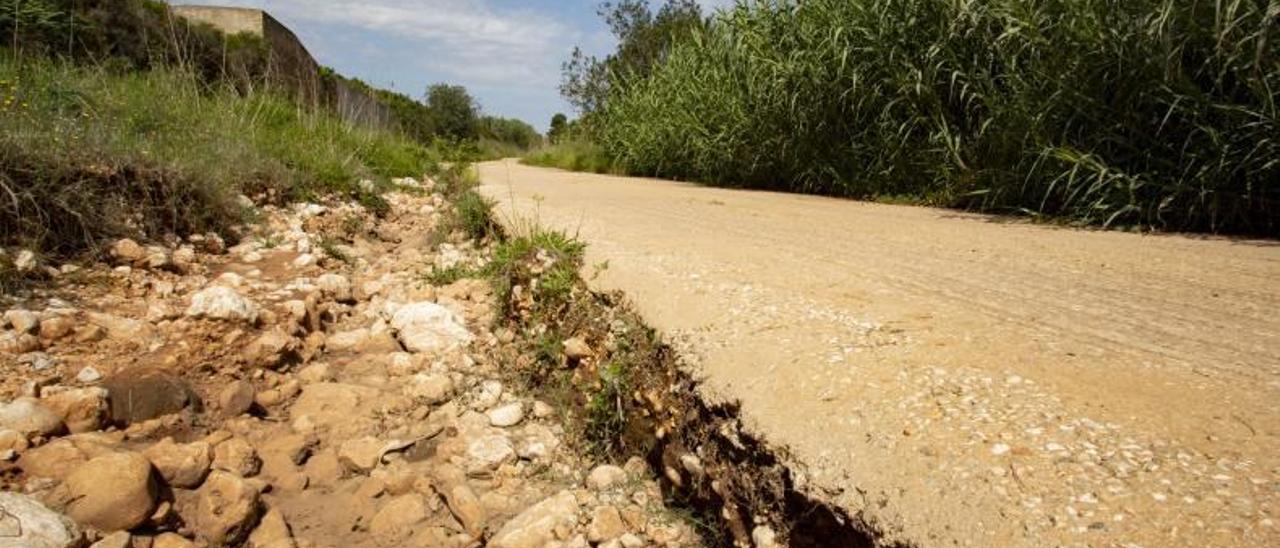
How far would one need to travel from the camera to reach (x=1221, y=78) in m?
3.36

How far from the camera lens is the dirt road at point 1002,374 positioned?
1.03 metres

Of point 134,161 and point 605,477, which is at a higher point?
point 134,161

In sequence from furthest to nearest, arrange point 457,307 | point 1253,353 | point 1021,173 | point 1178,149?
1. point 1021,173
2. point 1178,149
3. point 457,307
4. point 1253,353

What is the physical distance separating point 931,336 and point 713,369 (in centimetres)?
50

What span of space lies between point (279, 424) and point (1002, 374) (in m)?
1.71

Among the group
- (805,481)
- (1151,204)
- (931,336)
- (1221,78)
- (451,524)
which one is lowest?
(451,524)

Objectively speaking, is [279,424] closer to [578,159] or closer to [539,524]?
[539,524]

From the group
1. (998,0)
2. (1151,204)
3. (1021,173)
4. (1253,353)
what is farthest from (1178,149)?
(1253,353)

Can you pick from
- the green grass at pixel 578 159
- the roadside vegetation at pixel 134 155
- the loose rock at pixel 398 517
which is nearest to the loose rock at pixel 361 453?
the loose rock at pixel 398 517

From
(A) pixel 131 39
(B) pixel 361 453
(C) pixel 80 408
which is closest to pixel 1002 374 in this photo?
(B) pixel 361 453

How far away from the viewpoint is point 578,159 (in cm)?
1196

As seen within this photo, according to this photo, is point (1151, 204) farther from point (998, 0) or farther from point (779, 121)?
point (779, 121)

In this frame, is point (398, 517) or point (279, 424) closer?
point (398, 517)

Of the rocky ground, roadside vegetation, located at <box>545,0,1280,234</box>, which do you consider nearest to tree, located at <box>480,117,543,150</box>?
roadside vegetation, located at <box>545,0,1280,234</box>
